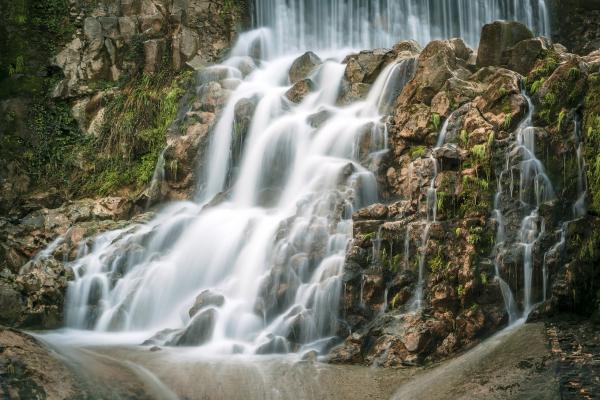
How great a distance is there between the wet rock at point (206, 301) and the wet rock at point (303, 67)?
8.71 m

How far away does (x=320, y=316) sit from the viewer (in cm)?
1006

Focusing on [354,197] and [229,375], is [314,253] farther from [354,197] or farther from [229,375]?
[229,375]

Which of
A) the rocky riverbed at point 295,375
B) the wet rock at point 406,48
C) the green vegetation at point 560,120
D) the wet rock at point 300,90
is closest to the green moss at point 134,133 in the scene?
the wet rock at point 300,90

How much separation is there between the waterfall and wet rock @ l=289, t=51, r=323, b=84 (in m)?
3.47

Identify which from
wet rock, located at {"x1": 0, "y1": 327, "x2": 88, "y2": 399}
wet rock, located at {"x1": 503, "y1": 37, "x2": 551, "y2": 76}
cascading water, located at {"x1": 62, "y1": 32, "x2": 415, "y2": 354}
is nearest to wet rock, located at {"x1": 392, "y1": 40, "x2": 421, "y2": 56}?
cascading water, located at {"x1": 62, "y1": 32, "x2": 415, "y2": 354}

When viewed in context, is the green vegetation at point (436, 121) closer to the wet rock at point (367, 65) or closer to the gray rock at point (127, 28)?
the wet rock at point (367, 65)

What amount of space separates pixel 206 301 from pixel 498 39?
332 inches

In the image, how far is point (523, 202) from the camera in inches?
390

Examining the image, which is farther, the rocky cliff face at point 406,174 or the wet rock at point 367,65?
the wet rock at point 367,65

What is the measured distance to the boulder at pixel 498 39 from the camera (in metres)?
13.5

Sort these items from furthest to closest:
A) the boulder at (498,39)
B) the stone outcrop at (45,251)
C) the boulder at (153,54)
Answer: the boulder at (153,54), the boulder at (498,39), the stone outcrop at (45,251)

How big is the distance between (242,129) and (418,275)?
7.68 m

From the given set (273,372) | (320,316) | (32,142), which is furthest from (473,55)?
(32,142)

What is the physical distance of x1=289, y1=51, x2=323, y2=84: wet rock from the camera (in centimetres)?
1822
